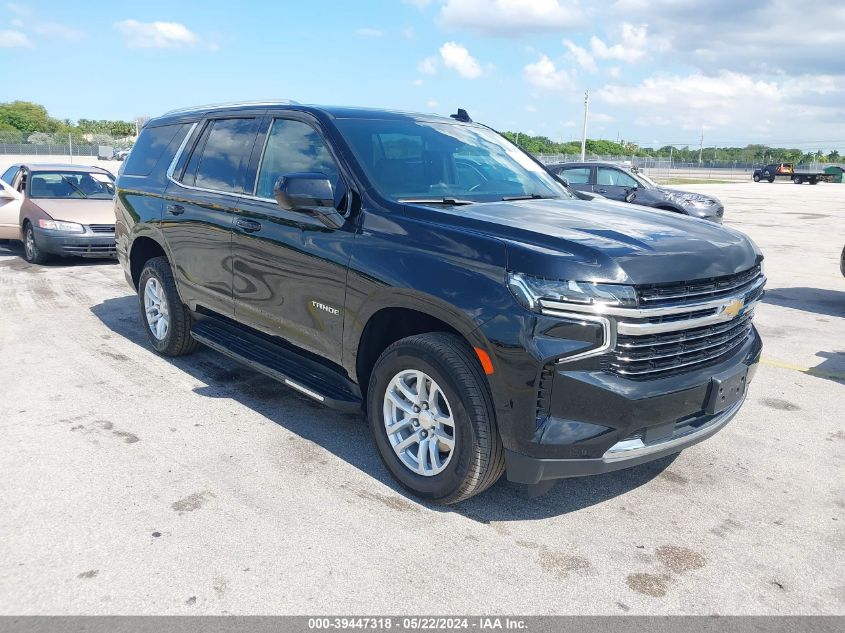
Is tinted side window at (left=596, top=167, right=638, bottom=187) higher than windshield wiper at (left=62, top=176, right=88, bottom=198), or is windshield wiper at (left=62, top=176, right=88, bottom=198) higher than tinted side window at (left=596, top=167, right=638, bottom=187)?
tinted side window at (left=596, top=167, right=638, bottom=187)

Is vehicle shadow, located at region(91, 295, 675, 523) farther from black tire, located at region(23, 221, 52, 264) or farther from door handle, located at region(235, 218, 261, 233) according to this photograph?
black tire, located at region(23, 221, 52, 264)

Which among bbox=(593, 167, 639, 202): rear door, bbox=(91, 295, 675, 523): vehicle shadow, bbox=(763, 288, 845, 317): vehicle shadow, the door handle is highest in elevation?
bbox=(593, 167, 639, 202): rear door

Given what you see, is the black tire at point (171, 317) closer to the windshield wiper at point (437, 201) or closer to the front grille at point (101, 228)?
the windshield wiper at point (437, 201)

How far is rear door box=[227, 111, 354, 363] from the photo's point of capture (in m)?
4.02

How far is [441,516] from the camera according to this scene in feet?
11.7

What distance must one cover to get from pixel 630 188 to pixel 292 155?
1179 cm

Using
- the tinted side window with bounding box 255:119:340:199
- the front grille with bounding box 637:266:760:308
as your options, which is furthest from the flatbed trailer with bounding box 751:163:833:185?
the tinted side window with bounding box 255:119:340:199

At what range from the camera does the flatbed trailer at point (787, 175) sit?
5494 cm

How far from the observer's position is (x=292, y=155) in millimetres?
4496

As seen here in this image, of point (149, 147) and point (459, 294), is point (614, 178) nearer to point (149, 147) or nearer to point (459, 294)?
point (149, 147)

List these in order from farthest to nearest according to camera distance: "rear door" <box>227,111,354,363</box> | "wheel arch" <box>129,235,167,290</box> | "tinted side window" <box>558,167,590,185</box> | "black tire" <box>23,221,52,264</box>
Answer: "tinted side window" <box>558,167,590,185</box> → "black tire" <box>23,221,52,264</box> → "wheel arch" <box>129,235,167,290</box> → "rear door" <box>227,111,354,363</box>

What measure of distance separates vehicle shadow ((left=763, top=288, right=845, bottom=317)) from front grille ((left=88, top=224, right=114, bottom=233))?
9381 millimetres

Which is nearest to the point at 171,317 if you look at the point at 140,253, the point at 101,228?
the point at 140,253

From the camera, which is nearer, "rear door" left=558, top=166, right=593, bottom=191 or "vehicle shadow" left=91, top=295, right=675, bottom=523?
"vehicle shadow" left=91, top=295, right=675, bottom=523
